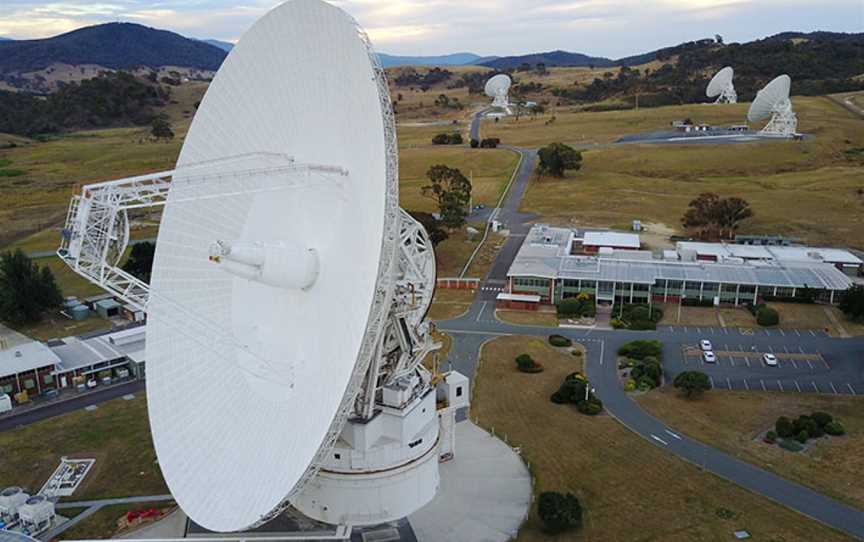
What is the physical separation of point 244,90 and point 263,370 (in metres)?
11.6

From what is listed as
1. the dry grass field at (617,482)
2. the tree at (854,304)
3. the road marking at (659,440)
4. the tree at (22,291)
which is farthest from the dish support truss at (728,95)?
the tree at (22,291)

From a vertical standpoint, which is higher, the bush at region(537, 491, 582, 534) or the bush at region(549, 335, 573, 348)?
the bush at region(537, 491, 582, 534)

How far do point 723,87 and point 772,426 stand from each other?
463ft

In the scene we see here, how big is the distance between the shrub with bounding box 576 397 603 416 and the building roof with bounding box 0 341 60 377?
33.4 m

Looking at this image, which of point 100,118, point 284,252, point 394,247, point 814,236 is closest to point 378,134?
point 394,247

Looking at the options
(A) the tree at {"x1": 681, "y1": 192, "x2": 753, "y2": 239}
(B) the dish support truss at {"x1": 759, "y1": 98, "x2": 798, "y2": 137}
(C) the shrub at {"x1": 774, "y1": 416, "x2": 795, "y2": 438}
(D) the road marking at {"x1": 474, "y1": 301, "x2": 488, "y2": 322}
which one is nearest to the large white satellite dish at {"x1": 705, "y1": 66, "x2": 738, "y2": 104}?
(B) the dish support truss at {"x1": 759, "y1": 98, "x2": 798, "y2": 137}

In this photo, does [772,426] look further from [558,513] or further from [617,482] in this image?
[558,513]

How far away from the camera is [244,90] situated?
28266mm

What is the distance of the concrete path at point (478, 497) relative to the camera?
28950 millimetres

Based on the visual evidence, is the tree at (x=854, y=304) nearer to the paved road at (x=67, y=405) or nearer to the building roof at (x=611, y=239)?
the building roof at (x=611, y=239)

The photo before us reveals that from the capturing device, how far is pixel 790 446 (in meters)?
35.6

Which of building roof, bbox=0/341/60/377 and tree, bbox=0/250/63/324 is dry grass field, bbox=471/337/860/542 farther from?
tree, bbox=0/250/63/324

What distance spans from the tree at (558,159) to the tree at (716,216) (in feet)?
93.2

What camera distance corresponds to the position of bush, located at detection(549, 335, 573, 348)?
1976 inches
